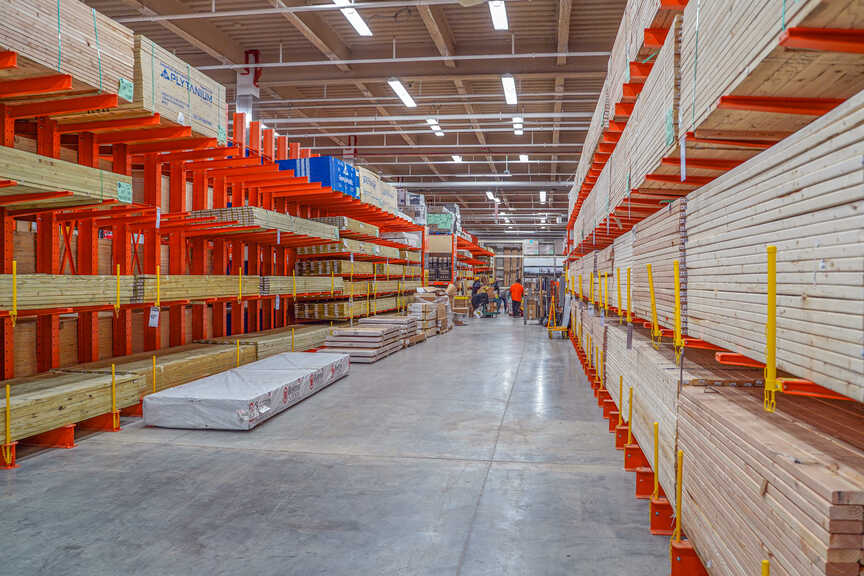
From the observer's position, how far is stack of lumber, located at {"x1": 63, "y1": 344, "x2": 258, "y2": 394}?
6.38 meters

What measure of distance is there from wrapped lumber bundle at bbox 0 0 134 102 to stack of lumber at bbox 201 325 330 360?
4.29 m

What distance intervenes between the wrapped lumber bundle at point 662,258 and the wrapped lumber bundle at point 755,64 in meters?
0.80

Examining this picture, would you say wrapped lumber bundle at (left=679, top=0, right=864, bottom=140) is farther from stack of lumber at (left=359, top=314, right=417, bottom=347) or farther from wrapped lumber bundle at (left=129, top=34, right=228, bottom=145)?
stack of lumber at (left=359, top=314, right=417, bottom=347)

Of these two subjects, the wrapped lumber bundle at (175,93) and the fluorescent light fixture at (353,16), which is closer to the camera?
the wrapped lumber bundle at (175,93)

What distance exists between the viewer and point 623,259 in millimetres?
6461

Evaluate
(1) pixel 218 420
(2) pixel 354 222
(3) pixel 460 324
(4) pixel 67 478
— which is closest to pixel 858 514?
(4) pixel 67 478

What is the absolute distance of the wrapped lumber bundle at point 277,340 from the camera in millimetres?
8894

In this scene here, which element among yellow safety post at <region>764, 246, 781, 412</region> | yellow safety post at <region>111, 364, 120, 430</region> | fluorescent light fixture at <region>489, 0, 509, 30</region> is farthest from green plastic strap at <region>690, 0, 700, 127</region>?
fluorescent light fixture at <region>489, 0, 509, 30</region>

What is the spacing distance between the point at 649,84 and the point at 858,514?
12.1 ft

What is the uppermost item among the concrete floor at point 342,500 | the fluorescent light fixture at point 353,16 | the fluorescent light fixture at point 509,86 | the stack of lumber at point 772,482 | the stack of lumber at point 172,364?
the fluorescent light fixture at point 353,16

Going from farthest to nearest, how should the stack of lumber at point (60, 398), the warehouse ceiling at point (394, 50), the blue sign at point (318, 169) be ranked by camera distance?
the blue sign at point (318, 169)
the warehouse ceiling at point (394, 50)
the stack of lumber at point (60, 398)

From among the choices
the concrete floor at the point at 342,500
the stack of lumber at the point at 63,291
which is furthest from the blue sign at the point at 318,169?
the concrete floor at the point at 342,500

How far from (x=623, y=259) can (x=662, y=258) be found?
7.17ft

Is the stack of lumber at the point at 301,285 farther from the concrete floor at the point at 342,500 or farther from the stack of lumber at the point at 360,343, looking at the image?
the concrete floor at the point at 342,500
